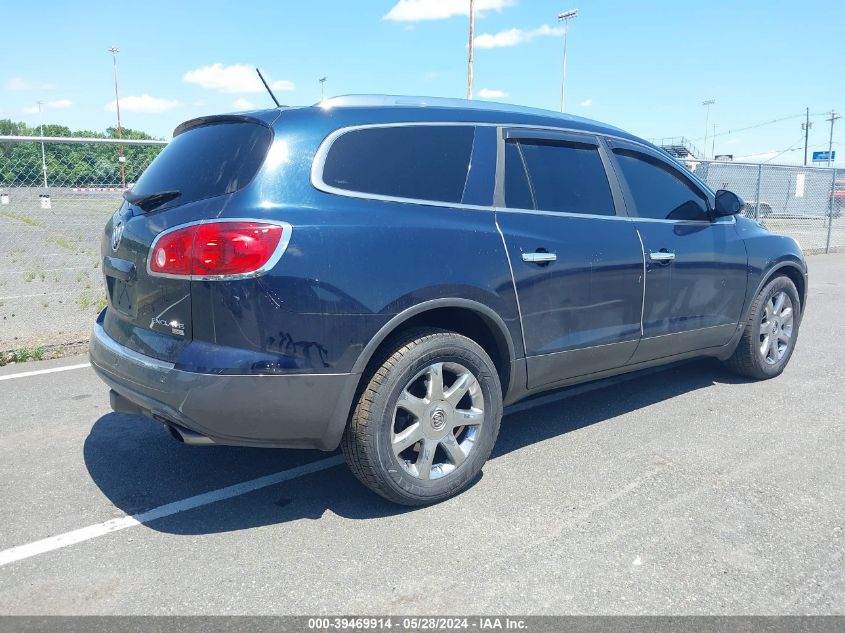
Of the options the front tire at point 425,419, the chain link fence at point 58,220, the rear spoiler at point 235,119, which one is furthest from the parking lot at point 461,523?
the chain link fence at point 58,220

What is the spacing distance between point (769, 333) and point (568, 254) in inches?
98.3

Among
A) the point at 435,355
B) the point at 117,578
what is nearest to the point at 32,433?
the point at 117,578

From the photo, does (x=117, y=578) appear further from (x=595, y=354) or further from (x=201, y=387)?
(x=595, y=354)

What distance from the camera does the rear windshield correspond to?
2896 millimetres

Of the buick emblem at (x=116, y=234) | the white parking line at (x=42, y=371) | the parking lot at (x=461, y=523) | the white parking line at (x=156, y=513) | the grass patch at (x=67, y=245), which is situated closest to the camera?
the parking lot at (x=461, y=523)

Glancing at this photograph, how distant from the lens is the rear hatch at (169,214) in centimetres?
281

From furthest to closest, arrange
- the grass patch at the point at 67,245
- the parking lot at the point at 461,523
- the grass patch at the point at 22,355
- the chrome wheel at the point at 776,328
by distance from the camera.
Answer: the grass patch at the point at 67,245 < the grass patch at the point at 22,355 < the chrome wheel at the point at 776,328 < the parking lot at the point at 461,523

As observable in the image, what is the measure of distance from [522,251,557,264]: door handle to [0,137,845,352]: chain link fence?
14.7 feet

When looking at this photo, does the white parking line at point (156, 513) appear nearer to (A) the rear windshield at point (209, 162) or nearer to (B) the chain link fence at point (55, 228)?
(A) the rear windshield at point (209, 162)

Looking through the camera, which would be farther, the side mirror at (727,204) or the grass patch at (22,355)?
the grass patch at (22,355)

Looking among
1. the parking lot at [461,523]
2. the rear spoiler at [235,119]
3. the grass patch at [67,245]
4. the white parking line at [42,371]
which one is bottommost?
the parking lot at [461,523]

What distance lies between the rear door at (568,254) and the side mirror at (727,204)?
3.13ft

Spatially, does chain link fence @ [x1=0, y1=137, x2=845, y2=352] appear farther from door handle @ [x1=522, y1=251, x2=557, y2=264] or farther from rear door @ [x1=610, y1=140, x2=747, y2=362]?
rear door @ [x1=610, y1=140, x2=747, y2=362]

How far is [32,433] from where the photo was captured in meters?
4.07
